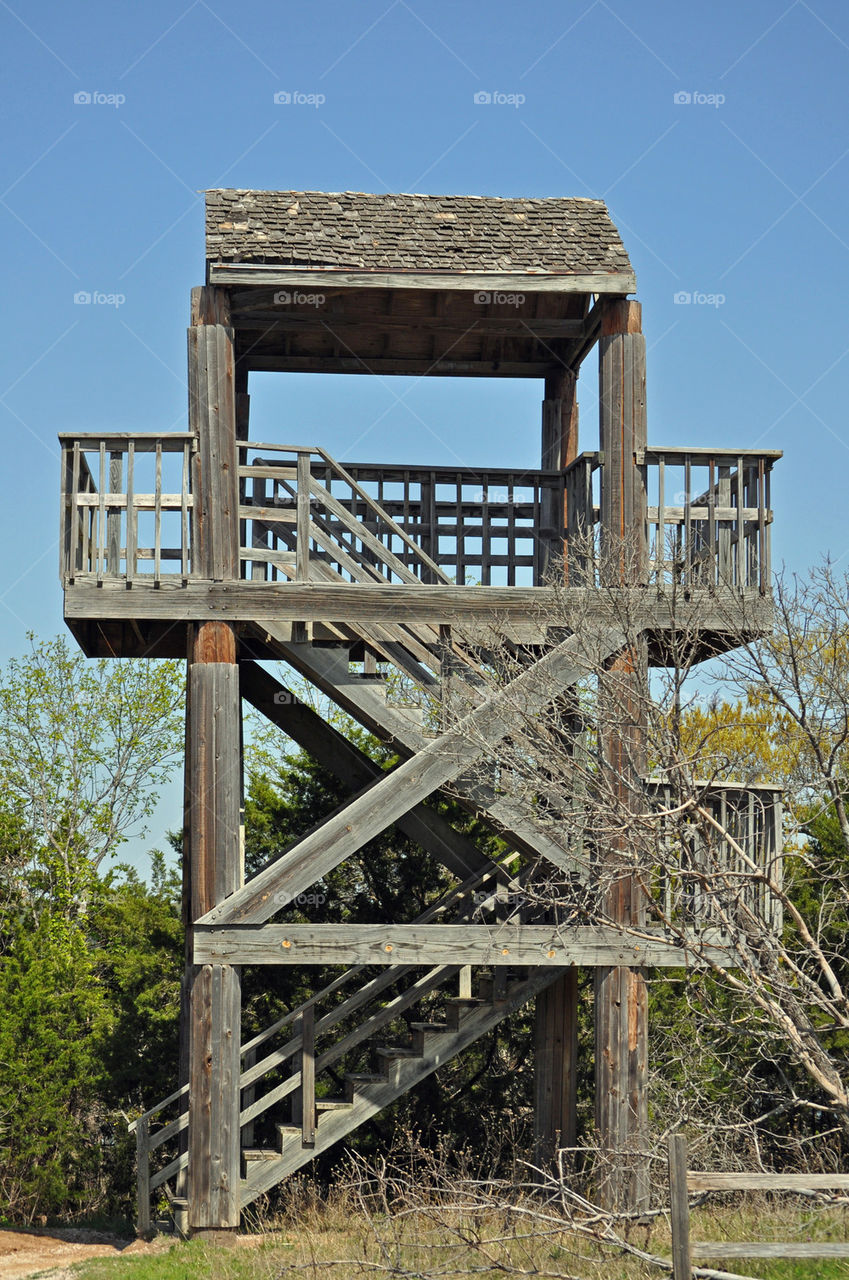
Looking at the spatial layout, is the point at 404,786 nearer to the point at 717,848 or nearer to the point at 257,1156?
the point at 717,848

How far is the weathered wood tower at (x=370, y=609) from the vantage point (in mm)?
14742

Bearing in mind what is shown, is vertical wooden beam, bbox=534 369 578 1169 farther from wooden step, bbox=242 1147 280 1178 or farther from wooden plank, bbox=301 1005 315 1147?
wooden step, bbox=242 1147 280 1178

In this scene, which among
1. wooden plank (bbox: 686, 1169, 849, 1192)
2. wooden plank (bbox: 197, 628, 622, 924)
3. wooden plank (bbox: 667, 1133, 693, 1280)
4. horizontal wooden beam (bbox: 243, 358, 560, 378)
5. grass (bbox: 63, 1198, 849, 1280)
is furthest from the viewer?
horizontal wooden beam (bbox: 243, 358, 560, 378)

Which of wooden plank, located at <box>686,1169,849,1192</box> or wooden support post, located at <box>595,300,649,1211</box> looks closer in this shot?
wooden plank, located at <box>686,1169,849,1192</box>

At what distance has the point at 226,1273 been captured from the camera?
1291 cm

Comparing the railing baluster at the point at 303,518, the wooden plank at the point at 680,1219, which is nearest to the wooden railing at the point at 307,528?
the railing baluster at the point at 303,518

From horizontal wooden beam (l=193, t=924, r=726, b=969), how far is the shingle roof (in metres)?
6.76

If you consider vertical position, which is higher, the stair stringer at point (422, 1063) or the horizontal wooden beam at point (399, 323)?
the horizontal wooden beam at point (399, 323)

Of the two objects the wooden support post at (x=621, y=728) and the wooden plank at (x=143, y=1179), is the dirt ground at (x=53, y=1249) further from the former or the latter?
the wooden support post at (x=621, y=728)

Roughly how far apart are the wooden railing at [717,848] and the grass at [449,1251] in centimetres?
265

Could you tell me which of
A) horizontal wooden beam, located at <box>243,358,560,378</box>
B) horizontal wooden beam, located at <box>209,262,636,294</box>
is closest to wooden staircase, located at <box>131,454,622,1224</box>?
horizontal wooden beam, located at <box>209,262,636,294</box>

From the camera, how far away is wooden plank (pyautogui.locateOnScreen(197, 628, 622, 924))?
47.9 feet

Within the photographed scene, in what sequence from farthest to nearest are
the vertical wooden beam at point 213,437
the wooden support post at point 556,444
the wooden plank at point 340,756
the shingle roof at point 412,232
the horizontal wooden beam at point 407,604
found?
1. the wooden plank at point 340,756
2. the wooden support post at point 556,444
3. the shingle roof at point 412,232
4. the vertical wooden beam at point 213,437
5. the horizontal wooden beam at point 407,604

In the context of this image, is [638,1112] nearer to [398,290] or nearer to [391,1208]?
[391,1208]
